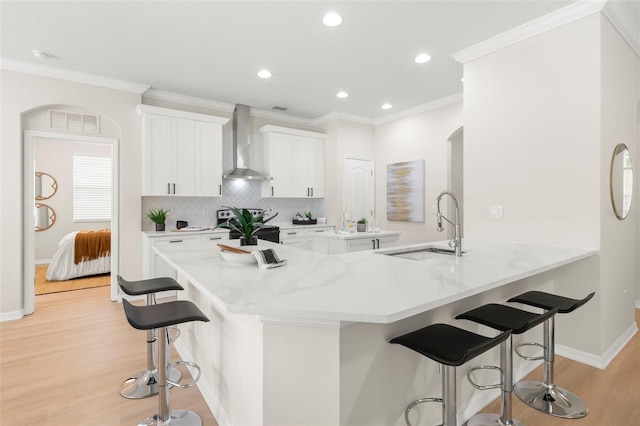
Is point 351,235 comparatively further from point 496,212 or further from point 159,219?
point 159,219

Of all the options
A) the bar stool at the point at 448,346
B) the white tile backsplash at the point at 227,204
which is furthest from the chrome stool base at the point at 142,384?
the white tile backsplash at the point at 227,204

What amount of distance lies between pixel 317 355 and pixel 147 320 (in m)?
0.90

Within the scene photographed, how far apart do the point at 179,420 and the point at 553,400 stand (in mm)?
2281

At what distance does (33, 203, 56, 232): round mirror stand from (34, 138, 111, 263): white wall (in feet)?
0.21

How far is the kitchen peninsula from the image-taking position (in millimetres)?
1239

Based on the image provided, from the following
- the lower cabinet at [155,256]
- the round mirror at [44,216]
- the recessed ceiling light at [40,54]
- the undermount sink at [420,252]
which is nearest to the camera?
the undermount sink at [420,252]

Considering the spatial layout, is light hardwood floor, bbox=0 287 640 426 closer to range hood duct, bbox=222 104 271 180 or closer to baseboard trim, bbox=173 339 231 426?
baseboard trim, bbox=173 339 231 426

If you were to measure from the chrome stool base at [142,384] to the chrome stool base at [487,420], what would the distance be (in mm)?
1945

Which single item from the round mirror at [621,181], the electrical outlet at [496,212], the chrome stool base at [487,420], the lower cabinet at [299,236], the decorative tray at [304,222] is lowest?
the chrome stool base at [487,420]

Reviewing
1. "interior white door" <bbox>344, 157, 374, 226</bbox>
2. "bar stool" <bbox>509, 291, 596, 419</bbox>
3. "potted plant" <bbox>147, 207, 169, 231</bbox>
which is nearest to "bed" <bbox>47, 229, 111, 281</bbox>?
"potted plant" <bbox>147, 207, 169, 231</bbox>

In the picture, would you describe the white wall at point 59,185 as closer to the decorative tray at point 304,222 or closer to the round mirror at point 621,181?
the decorative tray at point 304,222

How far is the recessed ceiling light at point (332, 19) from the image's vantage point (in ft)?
9.11

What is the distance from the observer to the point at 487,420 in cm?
189

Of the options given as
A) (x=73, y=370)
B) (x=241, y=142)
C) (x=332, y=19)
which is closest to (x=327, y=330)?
(x=73, y=370)
